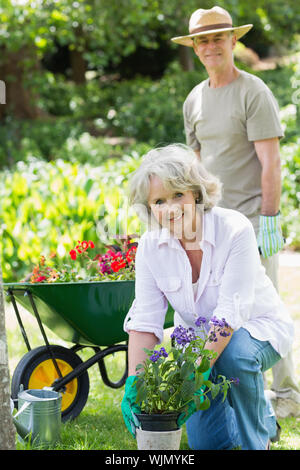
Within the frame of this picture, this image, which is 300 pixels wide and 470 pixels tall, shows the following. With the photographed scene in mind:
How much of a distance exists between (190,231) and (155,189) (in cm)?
21

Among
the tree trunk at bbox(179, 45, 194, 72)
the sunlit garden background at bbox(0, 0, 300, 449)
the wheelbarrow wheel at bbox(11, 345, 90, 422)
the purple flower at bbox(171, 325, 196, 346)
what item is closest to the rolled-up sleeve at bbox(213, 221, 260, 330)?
the purple flower at bbox(171, 325, 196, 346)

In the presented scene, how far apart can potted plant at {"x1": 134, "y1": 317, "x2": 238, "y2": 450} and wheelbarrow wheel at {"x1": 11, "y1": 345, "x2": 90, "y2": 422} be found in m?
0.85

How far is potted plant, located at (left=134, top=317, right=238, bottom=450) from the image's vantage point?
2.13 m

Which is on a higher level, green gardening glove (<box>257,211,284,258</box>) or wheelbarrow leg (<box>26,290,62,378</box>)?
green gardening glove (<box>257,211,284,258</box>)

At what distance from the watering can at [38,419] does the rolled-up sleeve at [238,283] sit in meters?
0.73

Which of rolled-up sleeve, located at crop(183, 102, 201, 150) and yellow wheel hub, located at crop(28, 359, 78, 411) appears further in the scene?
rolled-up sleeve, located at crop(183, 102, 201, 150)

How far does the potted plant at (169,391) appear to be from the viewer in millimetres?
2131

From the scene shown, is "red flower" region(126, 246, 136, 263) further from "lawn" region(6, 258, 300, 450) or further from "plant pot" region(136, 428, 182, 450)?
"plant pot" region(136, 428, 182, 450)

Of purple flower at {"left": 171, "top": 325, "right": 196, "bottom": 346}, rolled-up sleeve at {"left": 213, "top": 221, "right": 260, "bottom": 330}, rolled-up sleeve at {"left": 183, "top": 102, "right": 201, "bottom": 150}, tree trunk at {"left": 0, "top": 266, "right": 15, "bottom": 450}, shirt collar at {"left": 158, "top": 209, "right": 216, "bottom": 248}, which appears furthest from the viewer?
rolled-up sleeve at {"left": 183, "top": 102, "right": 201, "bottom": 150}

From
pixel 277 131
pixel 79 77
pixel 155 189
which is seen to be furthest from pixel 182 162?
pixel 79 77

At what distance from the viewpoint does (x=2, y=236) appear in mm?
5383

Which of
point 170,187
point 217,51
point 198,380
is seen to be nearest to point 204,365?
point 198,380

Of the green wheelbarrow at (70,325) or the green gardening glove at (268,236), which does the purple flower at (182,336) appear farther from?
the green gardening glove at (268,236)

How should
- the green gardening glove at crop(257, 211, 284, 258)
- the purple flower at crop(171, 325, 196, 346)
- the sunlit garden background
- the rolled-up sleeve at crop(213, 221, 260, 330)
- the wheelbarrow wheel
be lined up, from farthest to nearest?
1. the sunlit garden background
2. the green gardening glove at crop(257, 211, 284, 258)
3. the wheelbarrow wheel
4. the rolled-up sleeve at crop(213, 221, 260, 330)
5. the purple flower at crop(171, 325, 196, 346)
